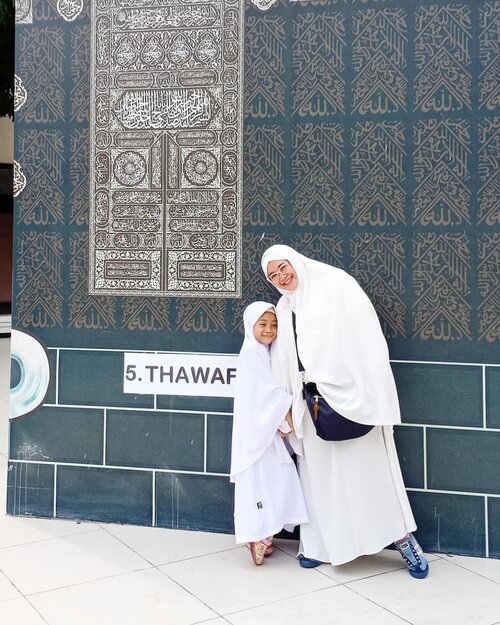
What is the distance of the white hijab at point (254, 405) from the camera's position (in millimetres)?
3193

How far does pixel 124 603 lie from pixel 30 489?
127 centimetres

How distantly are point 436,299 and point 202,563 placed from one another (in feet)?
5.21

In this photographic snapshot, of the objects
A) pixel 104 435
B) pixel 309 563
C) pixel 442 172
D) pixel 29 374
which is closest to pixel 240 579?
pixel 309 563

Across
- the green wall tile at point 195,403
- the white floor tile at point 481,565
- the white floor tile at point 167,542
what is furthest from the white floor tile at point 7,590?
the white floor tile at point 481,565

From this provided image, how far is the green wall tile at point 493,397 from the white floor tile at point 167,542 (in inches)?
52.4

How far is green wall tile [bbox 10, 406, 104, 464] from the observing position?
372 centimetres

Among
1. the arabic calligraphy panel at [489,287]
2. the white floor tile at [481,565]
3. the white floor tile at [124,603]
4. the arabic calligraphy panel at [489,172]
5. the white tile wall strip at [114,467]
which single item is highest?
the arabic calligraphy panel at [489,172]

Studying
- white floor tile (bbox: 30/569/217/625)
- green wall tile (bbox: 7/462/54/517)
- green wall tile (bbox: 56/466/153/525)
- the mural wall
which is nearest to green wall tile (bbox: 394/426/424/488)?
the mural wall

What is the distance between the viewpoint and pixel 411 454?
3.33 metres

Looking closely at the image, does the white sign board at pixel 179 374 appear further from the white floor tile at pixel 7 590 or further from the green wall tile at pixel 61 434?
the white floor tile at pixel 7 590

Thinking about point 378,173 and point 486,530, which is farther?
point 378,173

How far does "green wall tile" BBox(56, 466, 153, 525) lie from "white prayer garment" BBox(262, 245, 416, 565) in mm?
901

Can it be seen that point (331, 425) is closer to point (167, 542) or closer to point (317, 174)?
point (167, 542)

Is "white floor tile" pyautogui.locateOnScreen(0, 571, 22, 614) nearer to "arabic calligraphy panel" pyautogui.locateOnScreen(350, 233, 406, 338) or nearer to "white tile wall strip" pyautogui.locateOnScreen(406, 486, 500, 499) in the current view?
"white tile wall strip" pyautogui.locateOnScreen(406, 486, 500, 499)
